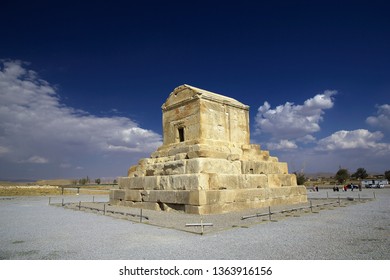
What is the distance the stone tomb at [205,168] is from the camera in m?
11.6

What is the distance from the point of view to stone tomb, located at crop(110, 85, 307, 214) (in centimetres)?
1162

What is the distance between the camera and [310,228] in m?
7.45

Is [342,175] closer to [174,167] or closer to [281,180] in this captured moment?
[281,180]

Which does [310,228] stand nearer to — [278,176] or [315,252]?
[315,252]

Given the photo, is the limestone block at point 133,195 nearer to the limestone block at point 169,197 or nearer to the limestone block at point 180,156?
the limestone block at point 169,197

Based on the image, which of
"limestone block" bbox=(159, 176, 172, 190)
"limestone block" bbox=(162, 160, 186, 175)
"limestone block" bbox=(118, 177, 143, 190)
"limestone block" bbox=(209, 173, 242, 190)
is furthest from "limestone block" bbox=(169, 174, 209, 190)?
"limestone block" bbox=(118, 177, 143, 190)

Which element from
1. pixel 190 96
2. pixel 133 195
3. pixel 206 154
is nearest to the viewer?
pixel 206 154

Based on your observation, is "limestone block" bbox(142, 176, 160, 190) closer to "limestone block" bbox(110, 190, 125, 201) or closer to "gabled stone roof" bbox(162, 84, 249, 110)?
"limestone block" bbox(110, 190, 125, 201)

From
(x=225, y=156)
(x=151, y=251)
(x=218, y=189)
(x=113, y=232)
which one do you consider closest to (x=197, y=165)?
(x=218, y=189)

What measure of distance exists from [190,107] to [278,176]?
→ 636 centimetres

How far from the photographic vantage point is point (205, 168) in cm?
1195

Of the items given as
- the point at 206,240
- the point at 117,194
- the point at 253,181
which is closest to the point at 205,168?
the point at 253,181

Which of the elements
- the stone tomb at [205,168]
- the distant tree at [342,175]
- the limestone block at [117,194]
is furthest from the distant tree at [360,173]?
the limestone block at [117,194]

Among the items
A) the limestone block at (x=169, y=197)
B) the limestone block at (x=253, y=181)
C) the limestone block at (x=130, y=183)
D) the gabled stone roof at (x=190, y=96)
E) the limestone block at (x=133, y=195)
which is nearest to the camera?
the limestone block at (x=169, y=197)
